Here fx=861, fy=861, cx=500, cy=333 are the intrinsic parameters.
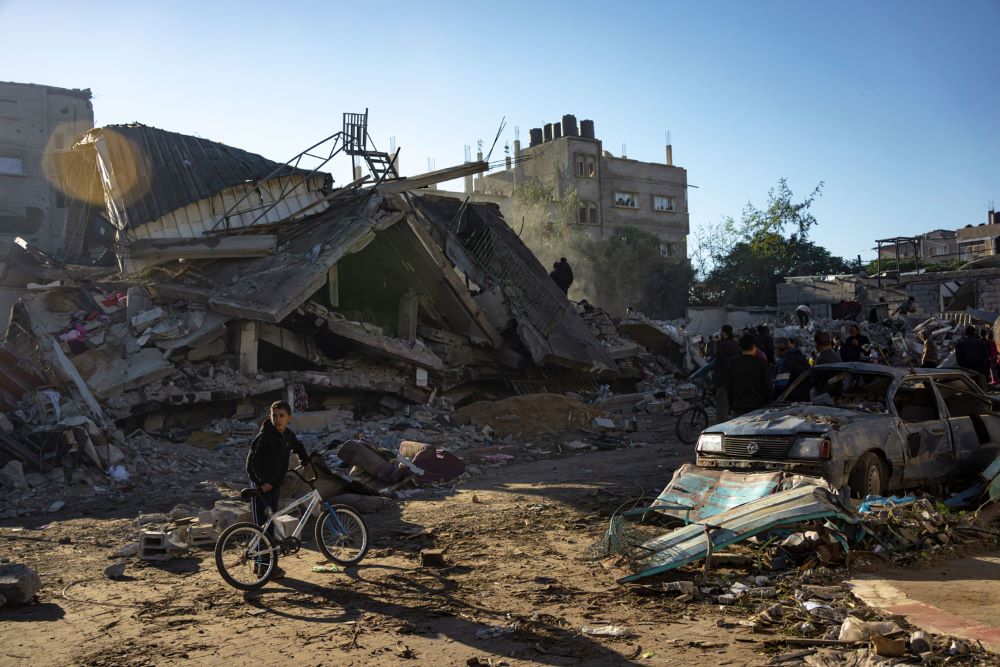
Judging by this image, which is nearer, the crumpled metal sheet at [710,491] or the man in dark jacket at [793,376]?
the crumpled metal sheet at [710,491]

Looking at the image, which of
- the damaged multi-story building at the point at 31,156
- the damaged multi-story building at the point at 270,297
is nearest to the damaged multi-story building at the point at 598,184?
the damaged multi-story building at the point at 31,156

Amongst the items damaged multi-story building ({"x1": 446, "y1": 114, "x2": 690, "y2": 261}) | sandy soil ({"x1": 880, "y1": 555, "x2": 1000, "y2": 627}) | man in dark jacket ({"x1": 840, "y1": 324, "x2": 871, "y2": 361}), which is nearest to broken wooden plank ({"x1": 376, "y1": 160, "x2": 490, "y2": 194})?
man in dark jacket ({"x1": 840, "y1": 324, "x2": 871, "y2": 361})

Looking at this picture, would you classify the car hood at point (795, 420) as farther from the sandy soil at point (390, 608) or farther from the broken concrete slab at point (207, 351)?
the broken concrete slab at point (207, 351)

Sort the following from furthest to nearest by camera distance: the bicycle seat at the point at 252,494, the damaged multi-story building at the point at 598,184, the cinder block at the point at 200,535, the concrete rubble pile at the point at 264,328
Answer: the damaged multi-story building at the point at 598,184, the concrete rubble pile at the point at 264,328, the cinder block at the point at 200,535, the bicycle seat at the point at 252,494

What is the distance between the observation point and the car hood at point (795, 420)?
7.53 meters

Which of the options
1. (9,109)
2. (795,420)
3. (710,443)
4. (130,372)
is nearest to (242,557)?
(710,443)

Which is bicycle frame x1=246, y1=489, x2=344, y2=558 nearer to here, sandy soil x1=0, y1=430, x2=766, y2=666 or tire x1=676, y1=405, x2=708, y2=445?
sandy soil x1=0, y1=430, x2=766, y2=666

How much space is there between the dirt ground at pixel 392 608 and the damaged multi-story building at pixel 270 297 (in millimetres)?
5902

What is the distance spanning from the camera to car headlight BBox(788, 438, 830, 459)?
23.7 feet

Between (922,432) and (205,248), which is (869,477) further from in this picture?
(205,248)

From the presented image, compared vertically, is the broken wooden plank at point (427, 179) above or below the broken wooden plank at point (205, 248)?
above

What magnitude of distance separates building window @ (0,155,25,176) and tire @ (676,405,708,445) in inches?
1398

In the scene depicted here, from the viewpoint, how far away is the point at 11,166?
38594mm

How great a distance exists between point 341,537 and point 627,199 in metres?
51.0
